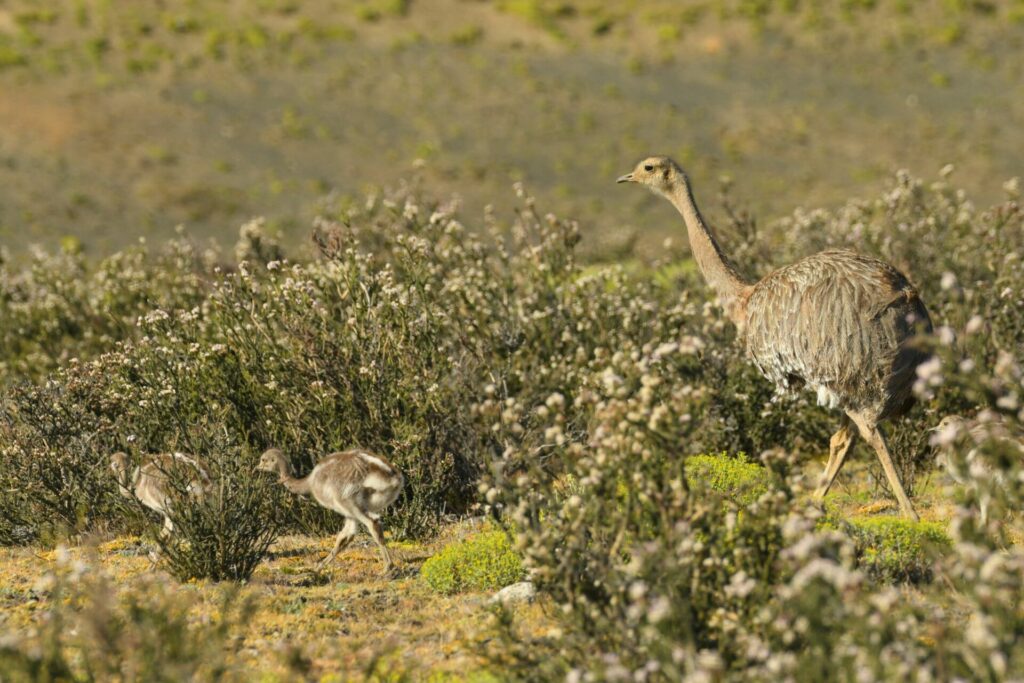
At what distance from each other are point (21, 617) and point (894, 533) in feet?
17.5

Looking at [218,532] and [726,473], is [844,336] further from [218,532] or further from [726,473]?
[218,532]

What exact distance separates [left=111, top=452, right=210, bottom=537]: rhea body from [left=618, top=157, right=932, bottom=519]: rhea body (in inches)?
162

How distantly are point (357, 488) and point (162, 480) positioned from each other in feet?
4.60

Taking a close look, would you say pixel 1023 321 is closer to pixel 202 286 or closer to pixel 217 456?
pixel 217 456

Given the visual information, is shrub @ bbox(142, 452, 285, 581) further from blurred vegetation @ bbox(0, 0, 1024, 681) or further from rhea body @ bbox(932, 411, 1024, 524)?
rhea body @ bbox(932, 411, 1024, 524)

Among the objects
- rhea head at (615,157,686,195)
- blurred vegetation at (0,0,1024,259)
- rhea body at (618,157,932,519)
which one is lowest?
blurred vegetation at (0,0,1024,259)

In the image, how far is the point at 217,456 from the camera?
339 inches

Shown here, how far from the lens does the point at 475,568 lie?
8.10 meters

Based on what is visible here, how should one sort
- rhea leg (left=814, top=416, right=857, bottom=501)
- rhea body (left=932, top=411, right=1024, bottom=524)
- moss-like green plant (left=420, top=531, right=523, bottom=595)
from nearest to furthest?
rhea body (left=932, top=411, right=1024, bottom=524)
moss-like green plant (left=420, top=531, right=523, bottom=595)
rhea leg (left=814, top=416, right=857, bottom=501)

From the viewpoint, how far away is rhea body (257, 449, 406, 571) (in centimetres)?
841

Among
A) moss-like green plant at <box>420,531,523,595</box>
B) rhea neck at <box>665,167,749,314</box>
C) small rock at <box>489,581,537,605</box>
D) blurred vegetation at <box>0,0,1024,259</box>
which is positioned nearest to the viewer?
small rock at <box>489,581,537,605</box>

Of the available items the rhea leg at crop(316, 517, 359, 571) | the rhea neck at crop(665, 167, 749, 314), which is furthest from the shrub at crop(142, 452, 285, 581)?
the rhea neck at crop(665, 167, 749, 314)

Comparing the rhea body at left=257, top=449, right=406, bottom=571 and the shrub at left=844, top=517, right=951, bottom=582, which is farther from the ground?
the rhea body at left=257, top=449, right=406, bottom=571

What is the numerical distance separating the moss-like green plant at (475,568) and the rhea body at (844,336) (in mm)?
2316
